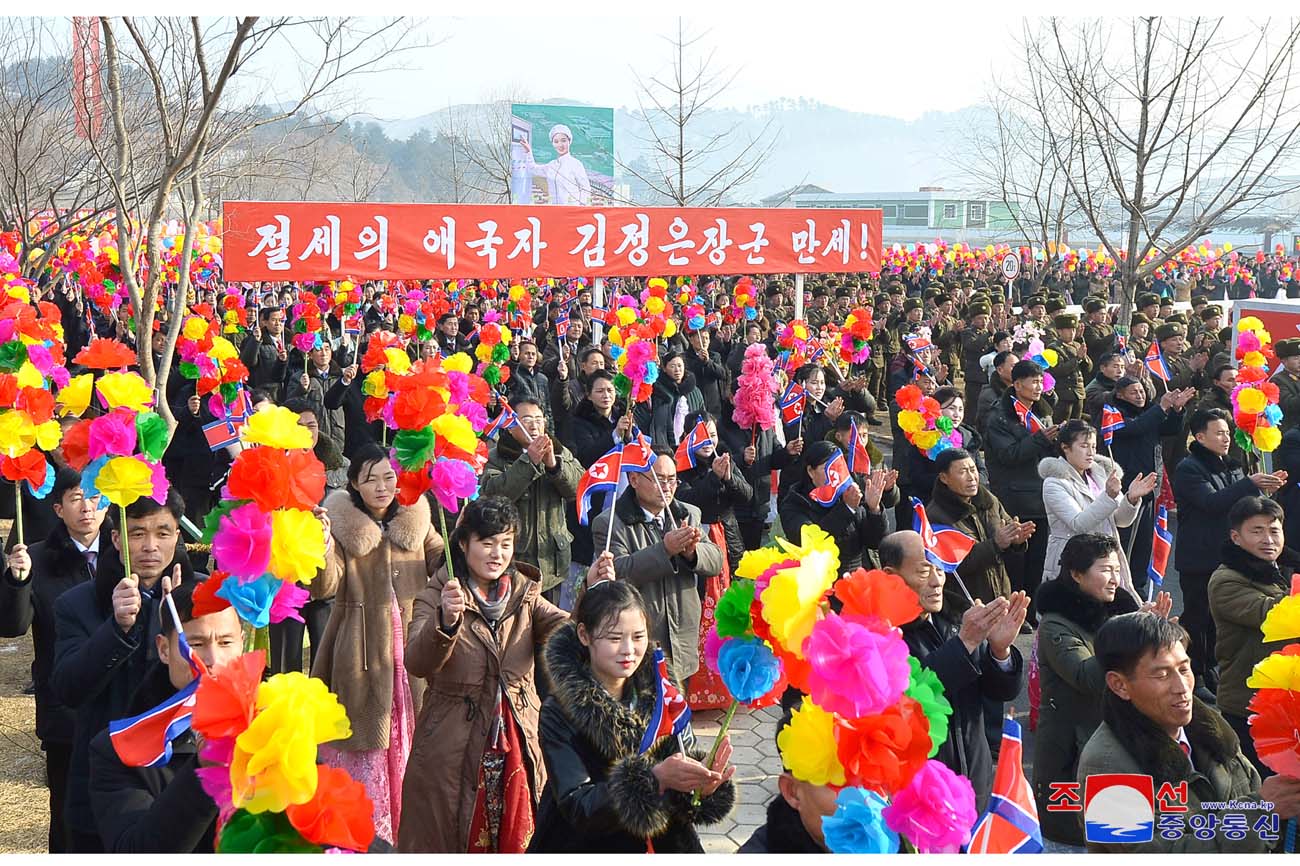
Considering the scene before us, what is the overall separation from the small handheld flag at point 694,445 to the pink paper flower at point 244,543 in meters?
3.15

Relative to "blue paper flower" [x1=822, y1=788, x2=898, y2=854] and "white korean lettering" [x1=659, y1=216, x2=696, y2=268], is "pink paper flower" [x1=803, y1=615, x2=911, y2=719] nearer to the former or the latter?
"blue paper flower" [x1=822, y1=788, x2=898, y2=854]

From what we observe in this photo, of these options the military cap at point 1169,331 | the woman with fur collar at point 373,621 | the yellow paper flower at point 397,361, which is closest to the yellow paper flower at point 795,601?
the woman with fur collar at point 373,621

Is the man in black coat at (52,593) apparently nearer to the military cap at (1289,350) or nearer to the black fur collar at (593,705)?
the black fur collar at (593,705)

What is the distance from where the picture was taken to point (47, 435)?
15.9 feet

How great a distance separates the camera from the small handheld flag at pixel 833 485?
18.7 feet

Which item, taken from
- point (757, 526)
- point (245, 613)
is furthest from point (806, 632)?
point (757, 526)

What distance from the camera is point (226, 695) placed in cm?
222

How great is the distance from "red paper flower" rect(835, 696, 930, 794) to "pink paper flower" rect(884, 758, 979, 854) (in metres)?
0.03

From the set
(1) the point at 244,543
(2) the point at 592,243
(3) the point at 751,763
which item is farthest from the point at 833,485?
(2) the point at 592,243

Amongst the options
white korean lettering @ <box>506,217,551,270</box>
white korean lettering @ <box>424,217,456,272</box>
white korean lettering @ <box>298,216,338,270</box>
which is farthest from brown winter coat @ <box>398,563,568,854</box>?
white korean lettering @ <box>506,217,551,270</box>

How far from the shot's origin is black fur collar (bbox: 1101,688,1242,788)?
3.13 meters

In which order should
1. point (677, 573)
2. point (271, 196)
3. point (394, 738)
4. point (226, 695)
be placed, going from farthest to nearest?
point (271, 196) → point (677, 573) → point (394, 738) → point (226, 695)

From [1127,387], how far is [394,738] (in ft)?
17.6

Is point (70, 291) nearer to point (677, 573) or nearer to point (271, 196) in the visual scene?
point (677, 573)
